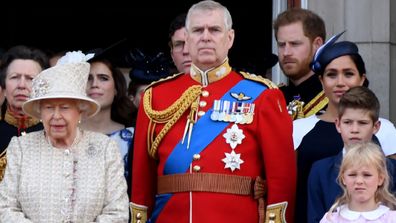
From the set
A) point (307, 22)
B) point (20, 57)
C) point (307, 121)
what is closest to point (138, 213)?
point (307, 121)

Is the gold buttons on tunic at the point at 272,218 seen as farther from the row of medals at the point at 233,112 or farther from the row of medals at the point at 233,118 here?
the row of medals at the point at 233,112

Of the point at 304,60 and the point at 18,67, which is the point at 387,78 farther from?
the point at 18,67

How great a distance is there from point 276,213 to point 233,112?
1.85 ft

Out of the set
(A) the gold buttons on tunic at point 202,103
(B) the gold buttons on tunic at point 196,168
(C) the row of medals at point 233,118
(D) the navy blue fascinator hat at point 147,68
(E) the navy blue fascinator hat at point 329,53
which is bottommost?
(B) the gold buttons on tunic at point 196,168

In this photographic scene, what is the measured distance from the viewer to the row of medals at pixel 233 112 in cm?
660

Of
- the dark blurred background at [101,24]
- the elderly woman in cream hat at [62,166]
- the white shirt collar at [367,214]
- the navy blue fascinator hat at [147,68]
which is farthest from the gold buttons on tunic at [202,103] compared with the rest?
the dark blurred background at [101,24]

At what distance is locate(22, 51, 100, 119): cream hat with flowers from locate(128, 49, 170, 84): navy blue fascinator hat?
1203mm

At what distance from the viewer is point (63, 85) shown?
256 inches

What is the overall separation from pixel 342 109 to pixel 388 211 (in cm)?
64

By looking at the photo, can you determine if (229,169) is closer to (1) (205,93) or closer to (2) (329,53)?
(1) (205,93)

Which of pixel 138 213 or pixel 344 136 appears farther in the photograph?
pixel 138 213

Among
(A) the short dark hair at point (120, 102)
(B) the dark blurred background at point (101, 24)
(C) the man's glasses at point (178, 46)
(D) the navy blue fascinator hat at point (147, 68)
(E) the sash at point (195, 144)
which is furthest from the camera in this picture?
(B) the dark blurred background at point (101, 24)

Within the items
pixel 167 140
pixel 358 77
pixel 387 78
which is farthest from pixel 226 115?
pixel 387 78

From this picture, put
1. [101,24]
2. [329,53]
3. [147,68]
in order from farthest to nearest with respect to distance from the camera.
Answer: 1. [101,24]
2. [147,68]
3. [329,53]
